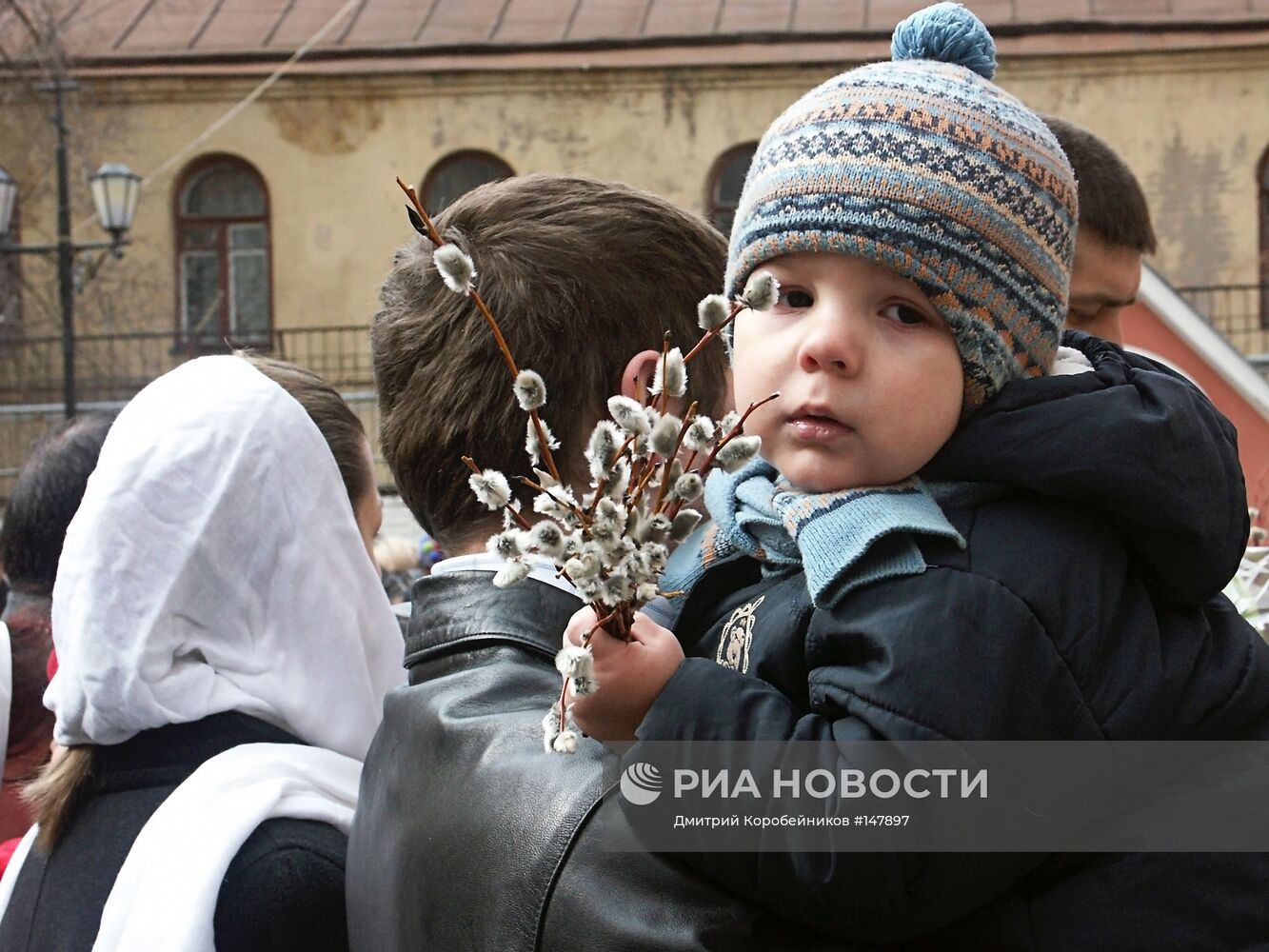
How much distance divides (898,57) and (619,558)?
803mm

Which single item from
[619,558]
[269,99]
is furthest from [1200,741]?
[269,99]

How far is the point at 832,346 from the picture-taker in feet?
5.20

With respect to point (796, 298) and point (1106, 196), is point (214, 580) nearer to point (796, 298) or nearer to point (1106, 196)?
point (796, 298)

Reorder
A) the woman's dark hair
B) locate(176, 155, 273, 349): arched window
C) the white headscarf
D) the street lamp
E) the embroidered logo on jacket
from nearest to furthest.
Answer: the embroidered logo on jacket < the white headscarf < the woman's dark hair < the street lamp < locate(176, 155, 273, 349): arched window

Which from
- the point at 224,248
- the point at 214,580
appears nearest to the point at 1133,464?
the point at 214,580

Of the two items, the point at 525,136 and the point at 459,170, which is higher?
the point at 525,136

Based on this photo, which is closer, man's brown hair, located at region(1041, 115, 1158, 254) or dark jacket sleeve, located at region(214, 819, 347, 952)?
dark jacket sleeve, located at region(214, 819, 347, 952)

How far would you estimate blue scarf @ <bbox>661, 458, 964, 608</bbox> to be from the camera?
4.96ft

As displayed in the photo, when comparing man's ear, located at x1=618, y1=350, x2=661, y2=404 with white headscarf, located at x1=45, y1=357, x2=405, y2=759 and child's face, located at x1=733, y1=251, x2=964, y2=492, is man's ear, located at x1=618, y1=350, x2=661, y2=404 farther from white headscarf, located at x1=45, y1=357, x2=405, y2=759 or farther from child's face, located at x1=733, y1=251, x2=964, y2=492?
white headscarf, located at x1=45, y1=357, x2=405, y2=759

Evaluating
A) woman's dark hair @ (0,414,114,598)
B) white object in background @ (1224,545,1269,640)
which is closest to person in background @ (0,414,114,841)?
woman's dark hair @ (0,414,114,598)

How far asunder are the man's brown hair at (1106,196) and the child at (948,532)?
52.6 inches

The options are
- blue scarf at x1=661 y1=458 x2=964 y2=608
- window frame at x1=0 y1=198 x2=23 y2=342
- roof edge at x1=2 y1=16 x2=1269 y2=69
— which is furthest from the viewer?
window frame at x1=0 y1=198 x2=23 y2=342

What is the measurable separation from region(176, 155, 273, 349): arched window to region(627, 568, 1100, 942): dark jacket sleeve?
72.6 feet

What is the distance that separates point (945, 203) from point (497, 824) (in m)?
0.76
